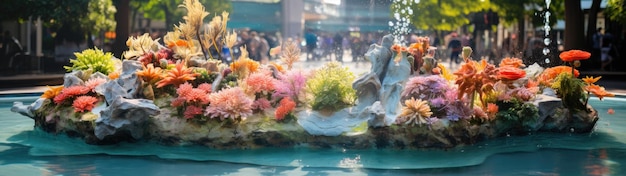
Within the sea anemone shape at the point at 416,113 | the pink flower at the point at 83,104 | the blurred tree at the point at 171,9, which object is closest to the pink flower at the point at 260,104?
the sea anemone shape at the point at 416,113

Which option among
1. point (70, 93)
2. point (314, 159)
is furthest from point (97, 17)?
point (314, 159)

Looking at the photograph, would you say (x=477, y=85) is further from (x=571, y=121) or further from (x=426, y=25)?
(x=426, y=25)

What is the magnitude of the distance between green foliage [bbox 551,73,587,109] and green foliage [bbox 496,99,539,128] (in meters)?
0.85

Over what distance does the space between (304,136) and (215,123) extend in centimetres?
104

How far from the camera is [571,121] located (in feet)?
40.2

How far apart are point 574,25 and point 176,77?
20646 mm

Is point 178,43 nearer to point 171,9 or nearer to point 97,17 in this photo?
point 97,17

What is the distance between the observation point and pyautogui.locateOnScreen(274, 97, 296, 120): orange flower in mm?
10414

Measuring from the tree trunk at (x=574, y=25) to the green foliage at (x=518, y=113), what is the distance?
18.1 m

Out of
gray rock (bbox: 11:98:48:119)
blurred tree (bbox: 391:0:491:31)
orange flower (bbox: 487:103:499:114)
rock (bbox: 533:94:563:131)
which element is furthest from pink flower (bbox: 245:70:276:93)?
blurred tree (bbox: 391:0:491:31)

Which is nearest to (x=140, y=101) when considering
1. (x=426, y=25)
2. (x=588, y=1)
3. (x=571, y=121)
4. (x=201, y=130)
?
(x=201, y=130)

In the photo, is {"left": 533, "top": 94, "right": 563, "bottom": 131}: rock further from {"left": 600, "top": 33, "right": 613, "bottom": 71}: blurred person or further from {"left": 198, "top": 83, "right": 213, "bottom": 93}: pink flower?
{"left": 600, "top": 33, "right": 613, "bottom": 71}: blurred person

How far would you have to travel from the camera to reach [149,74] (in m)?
11.1

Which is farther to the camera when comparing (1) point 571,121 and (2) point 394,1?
(2) point 394,1
